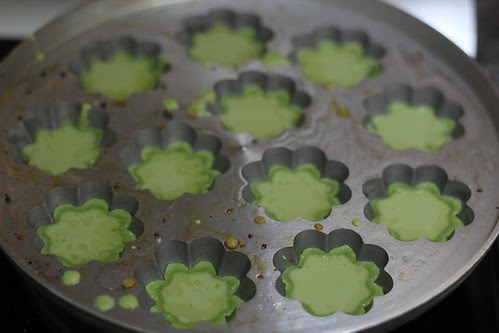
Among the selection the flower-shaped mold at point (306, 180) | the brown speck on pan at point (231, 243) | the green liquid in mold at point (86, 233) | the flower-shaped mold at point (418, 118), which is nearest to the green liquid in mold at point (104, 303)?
the green liquid in mold at point (86, 233)

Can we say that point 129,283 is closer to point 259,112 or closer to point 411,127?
point 259,112

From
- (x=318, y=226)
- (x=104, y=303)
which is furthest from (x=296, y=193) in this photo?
(x=104, y=303)

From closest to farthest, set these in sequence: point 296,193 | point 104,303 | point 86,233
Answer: point 104,303, point 86,233, point 296,193

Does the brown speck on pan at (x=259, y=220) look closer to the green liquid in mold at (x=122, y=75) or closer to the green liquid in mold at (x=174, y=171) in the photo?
the green liquid in mold at (x=174, y=171)

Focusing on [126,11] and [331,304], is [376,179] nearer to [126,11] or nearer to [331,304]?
[331,304]

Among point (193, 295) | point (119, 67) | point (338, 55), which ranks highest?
point (338, 55)

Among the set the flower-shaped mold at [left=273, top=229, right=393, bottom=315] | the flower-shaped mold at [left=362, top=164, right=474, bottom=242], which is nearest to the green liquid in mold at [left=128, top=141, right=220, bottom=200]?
the flower-shaped mold at [left=273, top=229, right=393, bottom=315]

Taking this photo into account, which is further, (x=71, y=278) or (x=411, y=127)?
(x=411, y=127)
